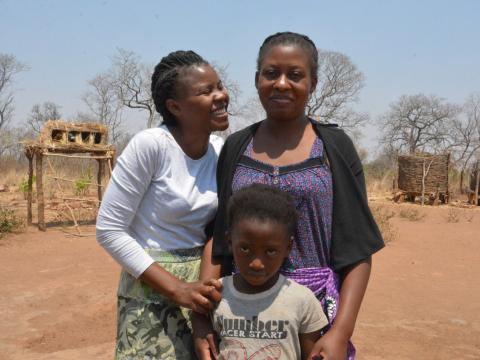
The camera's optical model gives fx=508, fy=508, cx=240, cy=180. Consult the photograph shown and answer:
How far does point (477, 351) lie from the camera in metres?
4.64

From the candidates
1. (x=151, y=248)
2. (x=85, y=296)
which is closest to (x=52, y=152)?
(x=85, y=296)

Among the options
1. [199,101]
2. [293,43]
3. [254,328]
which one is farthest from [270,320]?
[293,43]

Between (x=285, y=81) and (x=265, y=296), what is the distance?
0.70m

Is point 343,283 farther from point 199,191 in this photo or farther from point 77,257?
point 77,257

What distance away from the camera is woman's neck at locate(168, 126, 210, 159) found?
1.88 metres

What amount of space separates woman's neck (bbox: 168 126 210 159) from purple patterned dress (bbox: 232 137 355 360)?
0.32m

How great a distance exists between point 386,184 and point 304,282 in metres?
23.5

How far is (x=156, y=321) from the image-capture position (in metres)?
1.85

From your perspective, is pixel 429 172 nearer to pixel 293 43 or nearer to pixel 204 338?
pixel 293 43

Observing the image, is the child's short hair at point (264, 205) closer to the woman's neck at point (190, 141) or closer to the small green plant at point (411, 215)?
the woman's neck at point (190, 141)

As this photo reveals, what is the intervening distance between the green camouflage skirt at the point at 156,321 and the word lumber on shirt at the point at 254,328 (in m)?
0.30

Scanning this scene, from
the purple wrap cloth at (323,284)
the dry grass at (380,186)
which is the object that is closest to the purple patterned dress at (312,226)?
the purple wrap cloth at (323,284)

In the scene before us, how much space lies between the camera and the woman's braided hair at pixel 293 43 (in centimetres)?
172

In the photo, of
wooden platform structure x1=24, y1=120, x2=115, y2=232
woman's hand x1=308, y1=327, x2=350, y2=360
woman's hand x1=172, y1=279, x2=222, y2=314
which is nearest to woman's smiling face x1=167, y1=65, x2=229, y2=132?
woman's hand x1=172, y1=279, x2=222, y2=314
